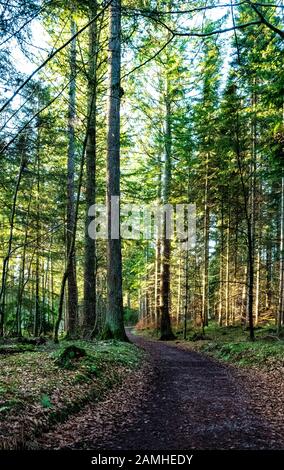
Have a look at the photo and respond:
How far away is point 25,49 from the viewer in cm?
610

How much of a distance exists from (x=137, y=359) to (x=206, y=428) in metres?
5.42

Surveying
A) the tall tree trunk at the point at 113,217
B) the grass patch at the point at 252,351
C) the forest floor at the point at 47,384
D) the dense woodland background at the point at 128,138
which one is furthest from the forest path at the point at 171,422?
the dense woodland background at the point at 128,138

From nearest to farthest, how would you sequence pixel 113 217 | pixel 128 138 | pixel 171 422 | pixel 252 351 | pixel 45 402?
1. pixel 45 402
2. pixel 171 422
3. pixel 252 351
4. pixel 113 217
5. pixel 128 138

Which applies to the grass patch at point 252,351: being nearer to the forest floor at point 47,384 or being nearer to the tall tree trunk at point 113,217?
the forest floor at point 47,384

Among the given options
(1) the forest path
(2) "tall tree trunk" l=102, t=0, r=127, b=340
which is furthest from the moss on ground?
(2) "tall tree trunk" l=102, t=0, r=127, b=340

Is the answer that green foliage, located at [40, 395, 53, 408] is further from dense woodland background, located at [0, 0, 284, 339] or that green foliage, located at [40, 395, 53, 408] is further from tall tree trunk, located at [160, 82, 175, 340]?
tall tree trunk, located at [160, 82, 175, 340]

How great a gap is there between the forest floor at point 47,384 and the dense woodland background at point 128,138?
2688 millimetres

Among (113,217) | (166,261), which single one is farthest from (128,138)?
(113,217)

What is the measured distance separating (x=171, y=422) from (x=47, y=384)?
1984mm

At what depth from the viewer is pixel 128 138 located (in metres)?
18.2

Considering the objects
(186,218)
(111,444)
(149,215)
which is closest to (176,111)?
(186,218)

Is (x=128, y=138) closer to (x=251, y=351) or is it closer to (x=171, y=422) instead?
(x=251, y=351)

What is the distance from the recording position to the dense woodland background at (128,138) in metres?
7.24
